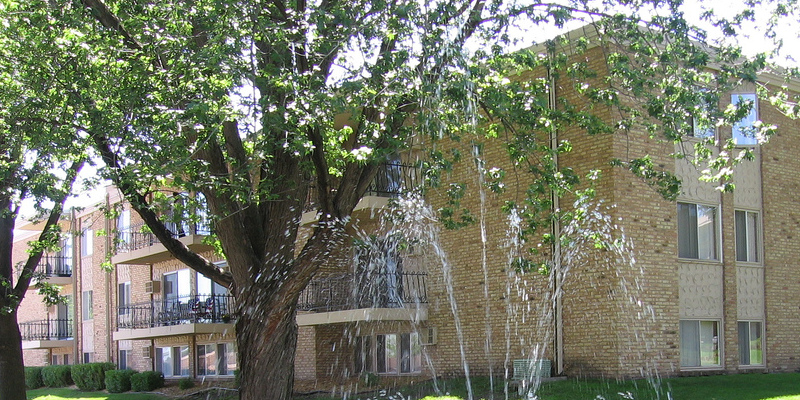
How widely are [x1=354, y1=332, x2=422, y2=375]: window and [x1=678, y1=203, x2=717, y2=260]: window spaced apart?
23.0 ft

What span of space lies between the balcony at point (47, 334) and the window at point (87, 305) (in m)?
1.74

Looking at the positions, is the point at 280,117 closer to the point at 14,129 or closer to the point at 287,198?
the point at 287,198

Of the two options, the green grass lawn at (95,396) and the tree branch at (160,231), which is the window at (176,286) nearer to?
the green grass lawn at (95,396)

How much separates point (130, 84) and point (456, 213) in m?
10.1

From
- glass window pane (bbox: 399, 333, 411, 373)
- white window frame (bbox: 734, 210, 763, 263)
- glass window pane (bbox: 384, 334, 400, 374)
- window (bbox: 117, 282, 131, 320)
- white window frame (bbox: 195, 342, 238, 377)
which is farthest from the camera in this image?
window (bbox: 117, 282, 131, 320)

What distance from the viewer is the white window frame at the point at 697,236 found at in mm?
20234

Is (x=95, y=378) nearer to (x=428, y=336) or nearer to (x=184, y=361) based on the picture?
(x=184, y=361)

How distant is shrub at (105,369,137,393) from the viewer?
3238cm

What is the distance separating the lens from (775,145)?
22469mm

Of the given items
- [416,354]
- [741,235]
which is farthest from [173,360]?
[741,235]

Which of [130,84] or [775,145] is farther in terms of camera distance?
[775,145]

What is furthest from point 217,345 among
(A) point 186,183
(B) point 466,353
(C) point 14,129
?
(A) point 186,183

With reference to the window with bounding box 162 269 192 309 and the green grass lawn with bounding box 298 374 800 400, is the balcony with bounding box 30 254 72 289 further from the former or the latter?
the green grass lawn with bounding box 298 374 800 400

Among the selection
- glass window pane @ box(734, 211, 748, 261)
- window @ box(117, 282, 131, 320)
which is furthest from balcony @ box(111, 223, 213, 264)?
glass window pane @ box(734, 211, 748, 261)
